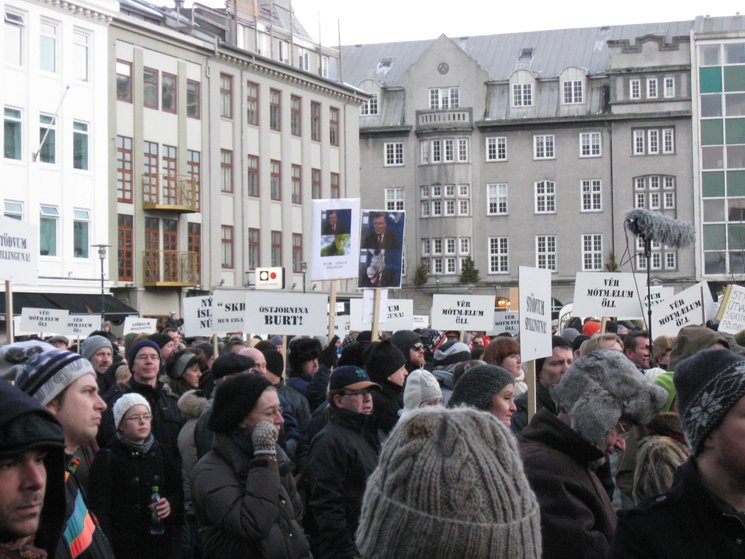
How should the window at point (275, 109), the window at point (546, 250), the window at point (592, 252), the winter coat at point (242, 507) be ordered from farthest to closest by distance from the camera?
the window at point (546, 250) → the window at point (592, 252) → the window at point (275, 109) → the winter coat at point (242, 507)

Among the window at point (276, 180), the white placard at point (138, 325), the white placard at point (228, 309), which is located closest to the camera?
the white placard at point (228, 309)

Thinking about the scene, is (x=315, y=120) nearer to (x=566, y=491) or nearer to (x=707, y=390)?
(x=566, y=491)

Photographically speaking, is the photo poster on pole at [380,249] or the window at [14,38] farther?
the window at [14,38]

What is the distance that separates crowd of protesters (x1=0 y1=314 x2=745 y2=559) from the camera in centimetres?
275

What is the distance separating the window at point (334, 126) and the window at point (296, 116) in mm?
2618

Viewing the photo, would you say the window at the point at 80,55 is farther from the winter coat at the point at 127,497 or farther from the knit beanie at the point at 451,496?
the knit beanie at the point at 451,496

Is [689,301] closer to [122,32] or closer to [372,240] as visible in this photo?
[372,240]

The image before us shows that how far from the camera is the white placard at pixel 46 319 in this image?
18.5 metres

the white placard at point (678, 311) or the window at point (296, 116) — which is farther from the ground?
the window at point (296, 116)

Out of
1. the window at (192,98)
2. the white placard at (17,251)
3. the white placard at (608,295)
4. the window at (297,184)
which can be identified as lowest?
the white placard at (608,295)

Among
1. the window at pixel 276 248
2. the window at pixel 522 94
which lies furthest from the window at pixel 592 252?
the window at pixel 276 248

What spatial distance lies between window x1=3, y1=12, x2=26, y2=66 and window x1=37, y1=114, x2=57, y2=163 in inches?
82.2

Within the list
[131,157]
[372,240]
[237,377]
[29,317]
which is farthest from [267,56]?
[237,377]

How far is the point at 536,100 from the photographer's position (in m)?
69.5
